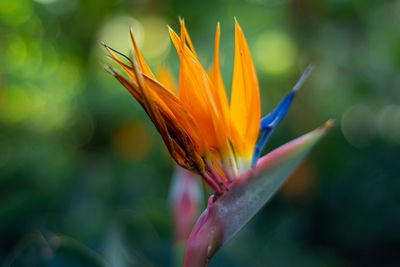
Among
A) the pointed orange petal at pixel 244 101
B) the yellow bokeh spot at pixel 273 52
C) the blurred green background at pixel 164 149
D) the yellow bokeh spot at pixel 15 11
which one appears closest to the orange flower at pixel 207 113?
the pointed orange petal at pixel 244 101

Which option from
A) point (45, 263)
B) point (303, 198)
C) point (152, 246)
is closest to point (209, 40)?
point (303, 198)

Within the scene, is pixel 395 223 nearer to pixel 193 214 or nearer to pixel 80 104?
pixel 193 214

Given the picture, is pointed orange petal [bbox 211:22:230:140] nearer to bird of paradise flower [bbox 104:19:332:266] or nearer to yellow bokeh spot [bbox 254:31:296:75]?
bird of paradise flower [bbox 104:19:332:266]

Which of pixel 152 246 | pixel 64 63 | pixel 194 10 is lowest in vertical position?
pixel 152 246

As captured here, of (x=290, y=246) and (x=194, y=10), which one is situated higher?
(x=194, y=10)

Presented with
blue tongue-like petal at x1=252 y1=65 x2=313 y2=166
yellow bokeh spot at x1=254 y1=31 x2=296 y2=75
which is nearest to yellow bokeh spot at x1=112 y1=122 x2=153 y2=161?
yellow bokeh spot at x1=254 y1=31 x2=296 y2=75

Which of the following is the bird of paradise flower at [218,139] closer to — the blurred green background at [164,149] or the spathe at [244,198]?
→ the spathe at [244,198]
